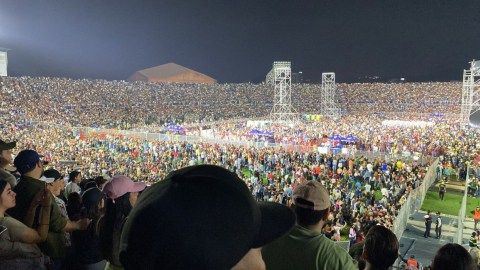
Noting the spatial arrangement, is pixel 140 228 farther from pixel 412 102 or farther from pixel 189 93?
pixel 412 102

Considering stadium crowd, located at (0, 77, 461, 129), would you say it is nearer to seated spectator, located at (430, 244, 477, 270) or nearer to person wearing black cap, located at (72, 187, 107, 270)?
person wearing black cap, located at (72, 187, 107, 270)

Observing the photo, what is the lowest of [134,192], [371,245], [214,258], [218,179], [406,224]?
[406,224]

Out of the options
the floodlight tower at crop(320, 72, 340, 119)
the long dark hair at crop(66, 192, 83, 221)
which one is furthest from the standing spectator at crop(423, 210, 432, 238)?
the floodlight tower at crop(320, 72, 340, 119)

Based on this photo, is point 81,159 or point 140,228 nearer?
point 140,228

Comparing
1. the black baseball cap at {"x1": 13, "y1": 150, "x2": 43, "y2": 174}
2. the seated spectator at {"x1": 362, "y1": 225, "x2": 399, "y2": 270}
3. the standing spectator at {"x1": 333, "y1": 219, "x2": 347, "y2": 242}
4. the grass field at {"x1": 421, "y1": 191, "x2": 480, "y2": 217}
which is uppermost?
the black baseball cap at {"x1": 13, "y1": 150, "x2": 43, "y2": 174}

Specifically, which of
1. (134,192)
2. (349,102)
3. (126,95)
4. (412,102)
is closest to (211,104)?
(126,95)

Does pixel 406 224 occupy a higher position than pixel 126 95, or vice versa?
pixel 126 95

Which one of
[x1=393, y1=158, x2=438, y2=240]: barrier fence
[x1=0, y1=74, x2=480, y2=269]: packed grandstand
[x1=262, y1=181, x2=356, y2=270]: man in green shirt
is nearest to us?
[x1=262, y1=181, x2=356, y2=270]: man in green shirt

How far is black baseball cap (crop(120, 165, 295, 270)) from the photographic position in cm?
90

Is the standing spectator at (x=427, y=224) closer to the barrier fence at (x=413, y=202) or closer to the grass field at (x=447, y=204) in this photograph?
the barrier fence at (x=413, y=202)

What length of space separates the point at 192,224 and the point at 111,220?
1.72 metres

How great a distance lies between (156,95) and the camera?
64750 mm

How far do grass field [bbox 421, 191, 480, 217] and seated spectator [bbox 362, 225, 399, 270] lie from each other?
1298cm

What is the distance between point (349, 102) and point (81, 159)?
237 feet
